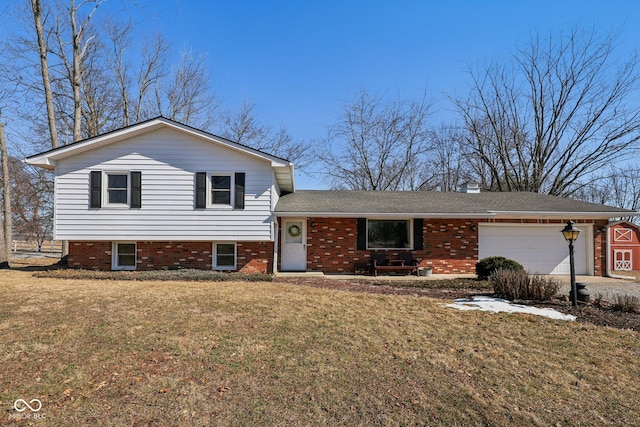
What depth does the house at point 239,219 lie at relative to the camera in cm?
1134

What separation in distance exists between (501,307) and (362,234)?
6.53 meters

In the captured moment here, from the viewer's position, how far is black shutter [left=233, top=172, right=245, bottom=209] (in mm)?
11586

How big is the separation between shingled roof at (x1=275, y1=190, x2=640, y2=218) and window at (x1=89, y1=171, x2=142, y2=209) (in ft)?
15.1

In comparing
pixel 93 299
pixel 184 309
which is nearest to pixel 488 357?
pixel 184 309

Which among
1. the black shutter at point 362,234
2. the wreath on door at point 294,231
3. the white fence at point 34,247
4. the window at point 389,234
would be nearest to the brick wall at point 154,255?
the wreath on door at point 294,231

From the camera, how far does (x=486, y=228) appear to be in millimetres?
13906

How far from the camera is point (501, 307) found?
7.36m

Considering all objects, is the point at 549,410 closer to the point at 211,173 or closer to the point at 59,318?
the point at 59,318

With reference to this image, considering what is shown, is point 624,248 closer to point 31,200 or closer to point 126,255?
point 126,255

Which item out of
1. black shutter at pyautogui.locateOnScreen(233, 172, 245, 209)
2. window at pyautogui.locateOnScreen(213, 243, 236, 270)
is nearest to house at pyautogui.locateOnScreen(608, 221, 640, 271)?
black shutter at pyautogui.locateOnScreen(233, 172, 245, 209)

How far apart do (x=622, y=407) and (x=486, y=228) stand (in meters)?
10.9

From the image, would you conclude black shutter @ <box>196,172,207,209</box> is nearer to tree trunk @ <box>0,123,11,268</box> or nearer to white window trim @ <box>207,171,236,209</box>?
white window trim @ <box>207,171,236,209</box>

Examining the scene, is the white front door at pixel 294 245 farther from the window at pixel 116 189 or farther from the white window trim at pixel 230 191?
the window at pixel 116 189

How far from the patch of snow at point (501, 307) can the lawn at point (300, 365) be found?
517mm
